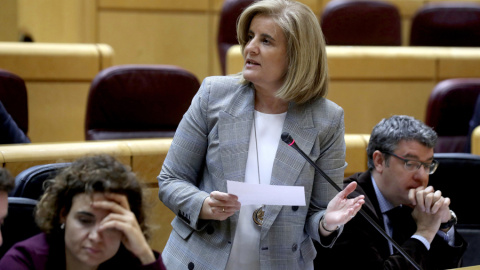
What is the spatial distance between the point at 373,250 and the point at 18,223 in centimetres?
49

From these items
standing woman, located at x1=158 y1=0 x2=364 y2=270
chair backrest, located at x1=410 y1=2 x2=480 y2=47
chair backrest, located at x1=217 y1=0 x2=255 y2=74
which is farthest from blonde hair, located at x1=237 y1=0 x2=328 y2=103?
chair backrest, located at x1=410 y1=2 x2=480 y2=47

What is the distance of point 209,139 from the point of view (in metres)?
0.90

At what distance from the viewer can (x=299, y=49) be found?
0.89 m

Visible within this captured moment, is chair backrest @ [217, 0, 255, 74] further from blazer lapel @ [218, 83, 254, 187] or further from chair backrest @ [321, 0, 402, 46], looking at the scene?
blazer lapel @ [218, 83, 254, 187]

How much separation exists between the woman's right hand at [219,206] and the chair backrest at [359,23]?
1.37 metres

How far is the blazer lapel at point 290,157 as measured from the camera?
88cm

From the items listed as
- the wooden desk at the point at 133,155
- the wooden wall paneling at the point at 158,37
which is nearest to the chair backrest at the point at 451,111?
the wooden desk at the point at 133,155

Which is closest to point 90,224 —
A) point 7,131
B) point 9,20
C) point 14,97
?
point 7,131

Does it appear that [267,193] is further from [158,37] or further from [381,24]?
[158,37]

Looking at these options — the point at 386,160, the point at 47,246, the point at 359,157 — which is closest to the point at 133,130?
the point at 359,157

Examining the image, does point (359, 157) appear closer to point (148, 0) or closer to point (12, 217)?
point (12, 217)

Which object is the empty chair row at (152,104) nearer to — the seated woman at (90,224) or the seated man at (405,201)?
the seated man at (405,201)

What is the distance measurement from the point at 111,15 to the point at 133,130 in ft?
2.67

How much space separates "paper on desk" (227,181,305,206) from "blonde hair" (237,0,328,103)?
4.9 inches
